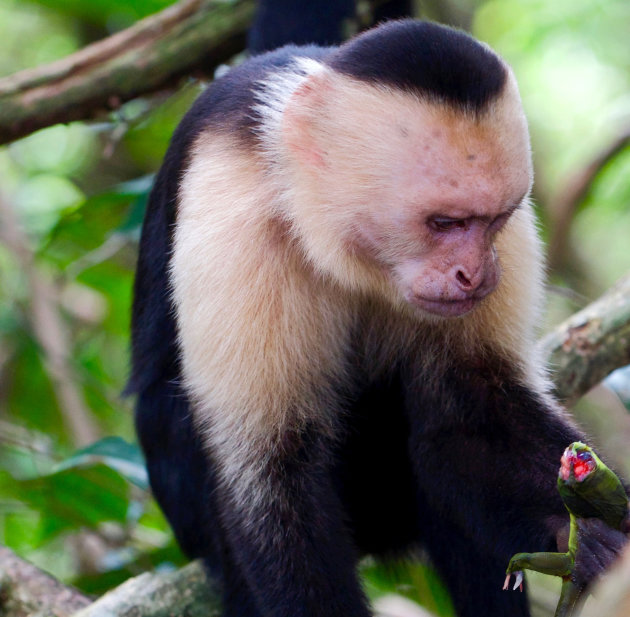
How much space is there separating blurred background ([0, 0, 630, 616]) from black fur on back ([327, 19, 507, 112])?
150cm

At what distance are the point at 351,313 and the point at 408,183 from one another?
0.64 metres

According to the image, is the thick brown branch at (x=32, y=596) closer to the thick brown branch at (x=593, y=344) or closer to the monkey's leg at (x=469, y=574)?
the monkey's leg at (x=469, y=574)

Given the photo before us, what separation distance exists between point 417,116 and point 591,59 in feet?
18.0

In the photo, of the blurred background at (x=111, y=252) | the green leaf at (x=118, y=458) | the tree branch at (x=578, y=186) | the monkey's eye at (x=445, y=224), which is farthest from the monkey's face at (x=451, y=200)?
the tree branch at (x=578, y=186)

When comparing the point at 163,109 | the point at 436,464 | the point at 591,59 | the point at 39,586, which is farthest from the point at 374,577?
the point at 591,59

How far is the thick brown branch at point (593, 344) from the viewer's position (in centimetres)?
348

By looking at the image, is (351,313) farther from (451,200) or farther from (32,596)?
(32,596)

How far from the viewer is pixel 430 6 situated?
5.24 meters

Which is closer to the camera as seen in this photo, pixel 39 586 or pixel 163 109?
pixel 39 586

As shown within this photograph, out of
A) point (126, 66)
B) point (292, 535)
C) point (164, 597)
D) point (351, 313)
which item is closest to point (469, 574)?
point (292, 535)

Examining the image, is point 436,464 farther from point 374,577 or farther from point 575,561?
point 374,577

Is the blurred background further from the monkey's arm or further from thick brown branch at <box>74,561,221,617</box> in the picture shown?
the monkey's arm

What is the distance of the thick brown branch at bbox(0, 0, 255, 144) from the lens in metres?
3.85

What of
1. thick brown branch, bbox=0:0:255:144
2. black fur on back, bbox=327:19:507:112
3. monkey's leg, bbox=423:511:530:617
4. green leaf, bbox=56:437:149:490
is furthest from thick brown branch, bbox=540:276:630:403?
thick brown branch, bbox=0:0:255:144
